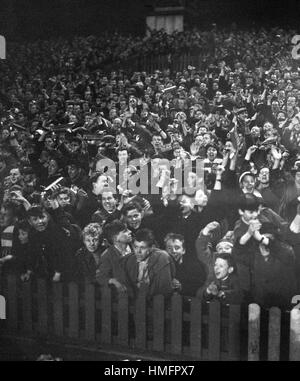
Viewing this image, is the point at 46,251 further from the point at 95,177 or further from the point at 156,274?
the point at 156,274

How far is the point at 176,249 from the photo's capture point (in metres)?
2.77

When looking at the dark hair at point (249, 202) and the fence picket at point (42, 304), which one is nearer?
the dark hair at point (249, 202)

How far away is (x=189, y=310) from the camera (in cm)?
271

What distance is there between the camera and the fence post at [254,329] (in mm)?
2623

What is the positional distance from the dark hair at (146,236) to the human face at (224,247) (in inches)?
11.5

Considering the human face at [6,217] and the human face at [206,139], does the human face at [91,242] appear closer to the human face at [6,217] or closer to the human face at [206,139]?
the human face at [6,217]

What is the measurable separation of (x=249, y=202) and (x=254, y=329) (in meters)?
0.54

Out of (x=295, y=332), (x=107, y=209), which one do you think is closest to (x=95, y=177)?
(x=107, y=209)

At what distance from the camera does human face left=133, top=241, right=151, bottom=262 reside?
2816 mm

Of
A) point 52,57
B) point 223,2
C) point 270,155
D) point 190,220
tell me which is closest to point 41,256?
point 190,220

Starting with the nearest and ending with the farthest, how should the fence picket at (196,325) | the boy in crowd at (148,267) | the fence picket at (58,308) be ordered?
the fence picket at (196,325)
the boy in crowd at (148,267)
the fence picket at (58,308)

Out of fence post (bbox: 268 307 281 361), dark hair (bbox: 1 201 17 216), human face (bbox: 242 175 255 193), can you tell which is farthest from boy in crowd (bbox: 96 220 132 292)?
fence post (bbox: 268 307 281 361)

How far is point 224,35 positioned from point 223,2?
143mm

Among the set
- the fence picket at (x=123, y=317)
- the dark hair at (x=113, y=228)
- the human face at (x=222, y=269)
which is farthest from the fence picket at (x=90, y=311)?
the human face at (x=222, y=269)
